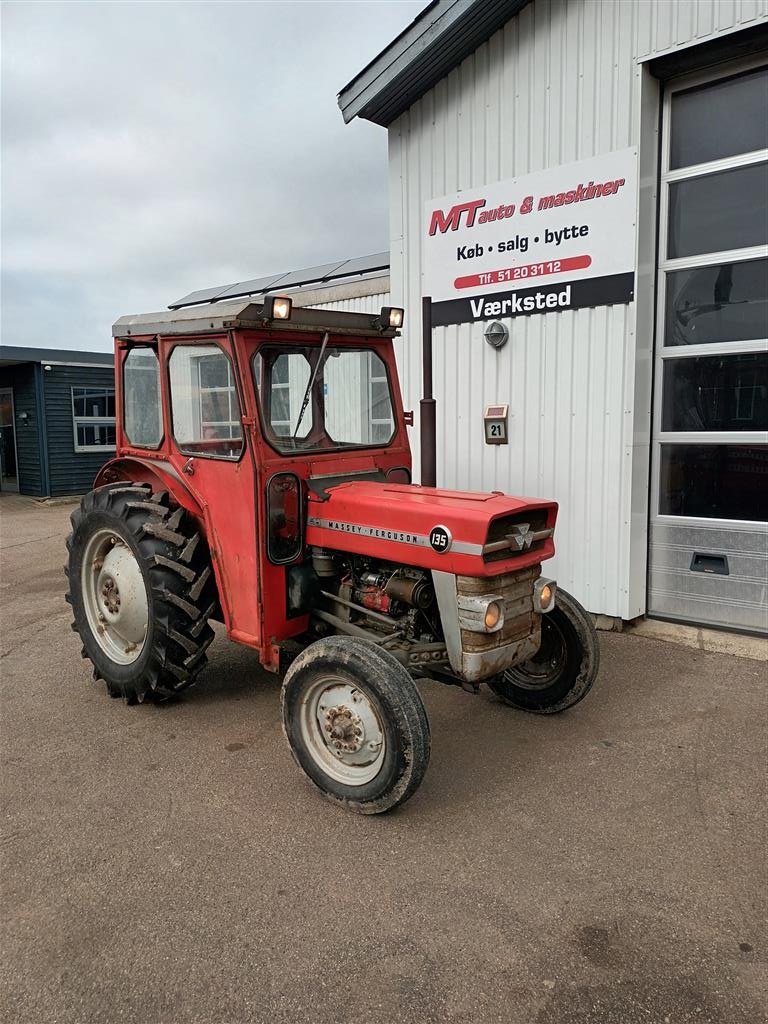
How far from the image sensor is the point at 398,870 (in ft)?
9.39

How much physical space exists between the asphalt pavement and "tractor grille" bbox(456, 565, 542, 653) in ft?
2.23

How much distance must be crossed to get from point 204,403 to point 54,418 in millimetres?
11823

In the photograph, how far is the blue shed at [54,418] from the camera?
14305mm

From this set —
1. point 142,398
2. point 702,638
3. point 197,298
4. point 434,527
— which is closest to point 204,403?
point 142,398

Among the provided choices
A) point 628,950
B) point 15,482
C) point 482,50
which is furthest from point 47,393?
point 628,950

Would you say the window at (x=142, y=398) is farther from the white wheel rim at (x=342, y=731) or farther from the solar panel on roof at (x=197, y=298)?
the solar panel on roof at (x=197, y=298)

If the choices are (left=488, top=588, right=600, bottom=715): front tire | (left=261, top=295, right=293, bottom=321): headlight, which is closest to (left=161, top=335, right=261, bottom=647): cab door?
(left=261, top=295, right=293, bottom=321): headlight

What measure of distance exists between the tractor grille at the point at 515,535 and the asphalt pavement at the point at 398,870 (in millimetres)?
1093

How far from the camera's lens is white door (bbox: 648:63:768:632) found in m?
5.04

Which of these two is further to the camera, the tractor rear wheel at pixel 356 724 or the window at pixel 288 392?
the window at pixel 288 392

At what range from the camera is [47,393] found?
565 inches

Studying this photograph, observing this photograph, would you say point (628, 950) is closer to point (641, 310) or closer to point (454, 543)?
point (454, 543)

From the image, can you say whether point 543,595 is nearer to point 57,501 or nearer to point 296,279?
point 296,279

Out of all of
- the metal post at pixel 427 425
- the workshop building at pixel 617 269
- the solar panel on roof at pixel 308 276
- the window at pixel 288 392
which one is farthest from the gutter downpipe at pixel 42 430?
the window at pixel 288 392
